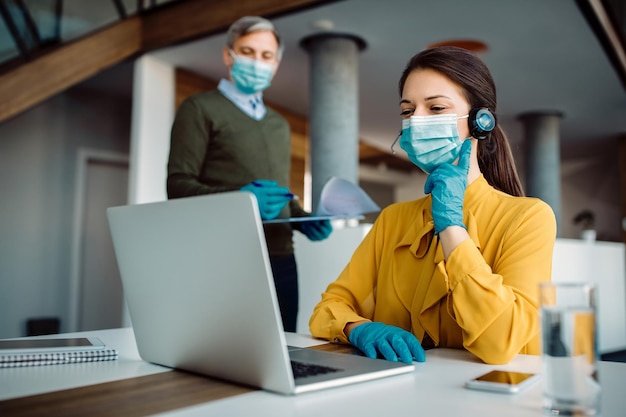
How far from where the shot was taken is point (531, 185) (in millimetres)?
7883

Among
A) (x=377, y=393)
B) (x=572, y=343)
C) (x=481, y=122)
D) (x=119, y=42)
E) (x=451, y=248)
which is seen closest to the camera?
(x=572, y=343)

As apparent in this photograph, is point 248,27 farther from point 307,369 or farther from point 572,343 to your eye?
point 572,343

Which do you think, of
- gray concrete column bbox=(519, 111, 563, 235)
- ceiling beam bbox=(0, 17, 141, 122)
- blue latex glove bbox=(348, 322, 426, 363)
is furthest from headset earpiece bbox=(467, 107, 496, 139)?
gray concrete column bbox=(519, 111, 563, 235)

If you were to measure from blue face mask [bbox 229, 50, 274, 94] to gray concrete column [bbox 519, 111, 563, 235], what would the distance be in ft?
20.7

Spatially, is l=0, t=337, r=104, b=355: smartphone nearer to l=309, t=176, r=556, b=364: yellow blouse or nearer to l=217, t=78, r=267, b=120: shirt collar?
l=309, t=176, r=556, b=364: yellow blouse

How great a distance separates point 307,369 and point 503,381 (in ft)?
0.90

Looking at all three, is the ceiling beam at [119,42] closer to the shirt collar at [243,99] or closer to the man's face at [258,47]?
the man's face at [258,47]

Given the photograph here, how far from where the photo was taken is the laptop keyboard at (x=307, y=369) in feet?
2.72

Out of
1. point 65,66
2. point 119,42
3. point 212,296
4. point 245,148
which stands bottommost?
point 212,296

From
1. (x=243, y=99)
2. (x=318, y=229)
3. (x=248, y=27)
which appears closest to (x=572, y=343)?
(x=318, y=229)

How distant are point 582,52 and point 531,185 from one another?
2487 mm

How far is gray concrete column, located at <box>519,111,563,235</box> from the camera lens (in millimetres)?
7758

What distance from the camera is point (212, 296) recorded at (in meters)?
0.80

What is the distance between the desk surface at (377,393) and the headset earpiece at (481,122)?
540 millimetres
